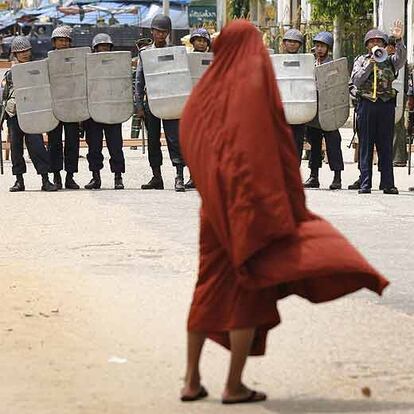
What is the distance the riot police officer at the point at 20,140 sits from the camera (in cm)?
1764

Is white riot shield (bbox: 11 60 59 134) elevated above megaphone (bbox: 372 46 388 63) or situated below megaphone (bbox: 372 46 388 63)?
below

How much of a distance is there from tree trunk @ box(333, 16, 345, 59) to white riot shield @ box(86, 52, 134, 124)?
60.0ft

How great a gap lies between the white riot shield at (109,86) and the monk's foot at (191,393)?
36.9 ft

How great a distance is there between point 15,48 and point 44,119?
85cm

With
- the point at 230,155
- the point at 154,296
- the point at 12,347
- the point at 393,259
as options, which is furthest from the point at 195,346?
the point at 393,259

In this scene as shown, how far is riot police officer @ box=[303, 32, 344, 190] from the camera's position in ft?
58.5

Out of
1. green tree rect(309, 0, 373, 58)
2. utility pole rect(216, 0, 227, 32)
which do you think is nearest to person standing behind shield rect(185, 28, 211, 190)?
green tree rect(309, 0, 373, 58)

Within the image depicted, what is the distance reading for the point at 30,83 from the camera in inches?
697

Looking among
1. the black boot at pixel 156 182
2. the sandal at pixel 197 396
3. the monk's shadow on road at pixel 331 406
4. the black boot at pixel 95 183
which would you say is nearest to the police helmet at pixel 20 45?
the black boot at pixel 95 183

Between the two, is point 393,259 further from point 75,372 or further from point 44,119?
point 44,119

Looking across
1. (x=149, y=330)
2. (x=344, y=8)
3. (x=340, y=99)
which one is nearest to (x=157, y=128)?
(x=340, y=99)

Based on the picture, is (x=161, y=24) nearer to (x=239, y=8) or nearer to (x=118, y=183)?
(x=118, y=183)

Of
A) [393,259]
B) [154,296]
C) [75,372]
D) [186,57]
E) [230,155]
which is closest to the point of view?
[230,155]

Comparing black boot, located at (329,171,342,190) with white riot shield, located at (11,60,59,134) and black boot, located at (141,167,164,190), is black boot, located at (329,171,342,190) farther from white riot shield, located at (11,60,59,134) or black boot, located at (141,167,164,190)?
white riot shield, located at (11,60,59,134)
